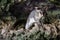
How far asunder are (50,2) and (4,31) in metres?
1.28

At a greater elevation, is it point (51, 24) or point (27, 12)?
point (27, 12)

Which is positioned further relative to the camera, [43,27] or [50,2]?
[50,2]

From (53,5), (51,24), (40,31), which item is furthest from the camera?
(53,5)

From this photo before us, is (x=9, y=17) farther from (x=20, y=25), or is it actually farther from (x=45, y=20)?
(x=45, y=20)

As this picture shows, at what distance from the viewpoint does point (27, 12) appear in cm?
455

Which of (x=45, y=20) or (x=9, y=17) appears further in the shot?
(x=9, y=17)

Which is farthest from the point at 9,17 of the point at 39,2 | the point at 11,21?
the point at 39,2

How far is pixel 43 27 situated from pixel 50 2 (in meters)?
0.82

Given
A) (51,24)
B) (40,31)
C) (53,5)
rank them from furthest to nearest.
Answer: (53,5)
(51,24)
(40,31)

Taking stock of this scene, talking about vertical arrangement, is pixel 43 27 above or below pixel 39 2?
below

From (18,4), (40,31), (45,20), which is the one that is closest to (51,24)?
(45,20)

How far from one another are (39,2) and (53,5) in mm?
350

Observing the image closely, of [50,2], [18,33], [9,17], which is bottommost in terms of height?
[18,33]

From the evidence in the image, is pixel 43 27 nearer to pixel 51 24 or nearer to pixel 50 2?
pixel 51 24
